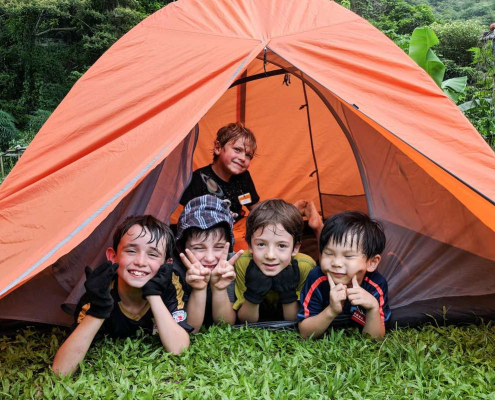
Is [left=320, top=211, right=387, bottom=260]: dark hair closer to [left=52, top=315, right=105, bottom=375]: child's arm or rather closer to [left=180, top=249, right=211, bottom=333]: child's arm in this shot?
[left=180, top=249, right=211, bottom=333]: child's arm

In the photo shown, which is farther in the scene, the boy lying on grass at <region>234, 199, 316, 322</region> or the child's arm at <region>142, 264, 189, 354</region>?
the boy lying on grass at <region>234, 199, 316, 322</region>

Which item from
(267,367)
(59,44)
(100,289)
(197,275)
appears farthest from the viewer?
(59,44)

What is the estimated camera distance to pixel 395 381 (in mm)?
2053

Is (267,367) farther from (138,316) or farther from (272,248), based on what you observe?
(138,316)

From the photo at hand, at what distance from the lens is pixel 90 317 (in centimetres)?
210

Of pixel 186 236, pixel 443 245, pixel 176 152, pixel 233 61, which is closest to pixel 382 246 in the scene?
pixel 443 245

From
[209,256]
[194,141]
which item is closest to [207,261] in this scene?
[209,256]

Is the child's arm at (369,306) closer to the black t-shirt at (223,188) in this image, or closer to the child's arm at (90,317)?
the child's arm at (90,317)

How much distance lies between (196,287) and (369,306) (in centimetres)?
76

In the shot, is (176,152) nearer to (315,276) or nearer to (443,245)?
(315,276)

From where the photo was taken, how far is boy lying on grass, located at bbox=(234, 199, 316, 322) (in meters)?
A: 2.41

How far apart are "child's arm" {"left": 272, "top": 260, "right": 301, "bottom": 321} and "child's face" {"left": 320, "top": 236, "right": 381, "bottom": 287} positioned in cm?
16

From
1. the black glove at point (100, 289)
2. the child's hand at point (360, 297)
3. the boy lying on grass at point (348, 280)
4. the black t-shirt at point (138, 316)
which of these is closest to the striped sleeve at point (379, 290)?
the boy lying on grass at point (348, 280)

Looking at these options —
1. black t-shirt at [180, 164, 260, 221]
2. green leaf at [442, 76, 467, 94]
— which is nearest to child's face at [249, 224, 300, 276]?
black t-shirt at [180, 164, 260, 221]
